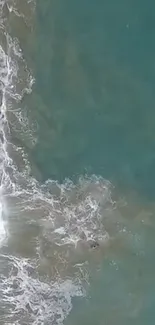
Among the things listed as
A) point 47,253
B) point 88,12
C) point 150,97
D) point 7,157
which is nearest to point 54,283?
point 47,253

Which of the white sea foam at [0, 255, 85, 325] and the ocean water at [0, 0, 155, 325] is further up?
the ocean water at [0, 0, 155, 325]

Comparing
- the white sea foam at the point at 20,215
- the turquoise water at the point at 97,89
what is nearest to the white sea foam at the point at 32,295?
the white sea foam at the point at 20,215

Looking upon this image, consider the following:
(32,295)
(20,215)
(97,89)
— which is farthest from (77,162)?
(32,295)

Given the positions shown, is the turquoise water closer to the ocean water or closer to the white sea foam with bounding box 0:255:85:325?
the ocean water

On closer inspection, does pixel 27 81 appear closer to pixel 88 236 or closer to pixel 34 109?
A: pixel 34 109

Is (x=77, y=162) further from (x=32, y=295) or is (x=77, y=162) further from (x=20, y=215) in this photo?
(x=32, y=295)

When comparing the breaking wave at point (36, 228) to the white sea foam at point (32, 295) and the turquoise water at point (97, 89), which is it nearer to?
the white sea foam at point (32, 295)

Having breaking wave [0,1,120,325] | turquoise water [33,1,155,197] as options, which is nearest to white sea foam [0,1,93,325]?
breaking wave [0,1,120,325]

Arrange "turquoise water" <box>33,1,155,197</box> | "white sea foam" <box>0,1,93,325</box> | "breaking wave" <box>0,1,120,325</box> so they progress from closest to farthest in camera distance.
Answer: "turquoise water" <box>33,1,155,197</box> < "white sea foam" <box>0,1,93,325</box> < "breaking wave" <box>0,1,120,325</box>
